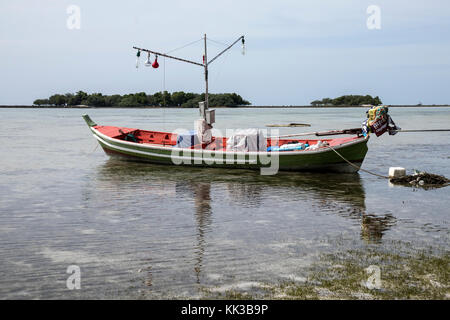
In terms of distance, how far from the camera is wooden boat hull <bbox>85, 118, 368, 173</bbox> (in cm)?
2153

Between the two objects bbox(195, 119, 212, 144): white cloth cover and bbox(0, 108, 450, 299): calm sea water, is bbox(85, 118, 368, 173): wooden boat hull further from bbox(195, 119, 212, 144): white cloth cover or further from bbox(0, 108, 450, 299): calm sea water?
bbox(195, 119, 212, 144): white cloth cover

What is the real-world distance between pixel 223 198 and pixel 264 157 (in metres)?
6.20

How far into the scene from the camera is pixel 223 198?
Result: 16.6 metres

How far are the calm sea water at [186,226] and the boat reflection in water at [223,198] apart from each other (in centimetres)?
4

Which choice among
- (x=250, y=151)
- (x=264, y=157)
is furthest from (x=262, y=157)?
(x=250, y=151)

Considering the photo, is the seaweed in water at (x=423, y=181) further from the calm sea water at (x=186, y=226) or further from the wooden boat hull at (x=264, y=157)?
the wooden boat hull at (x=264, y=157)

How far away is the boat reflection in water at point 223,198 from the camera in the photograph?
39.9ft

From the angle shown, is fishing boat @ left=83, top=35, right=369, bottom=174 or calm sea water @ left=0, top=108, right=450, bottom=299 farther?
fishing boat @ left=83, top=35, right=369, bottom=174

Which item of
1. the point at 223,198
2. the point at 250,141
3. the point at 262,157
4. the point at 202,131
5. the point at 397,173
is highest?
the point at 202,131

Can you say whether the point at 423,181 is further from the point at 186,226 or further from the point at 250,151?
the point at 186,226

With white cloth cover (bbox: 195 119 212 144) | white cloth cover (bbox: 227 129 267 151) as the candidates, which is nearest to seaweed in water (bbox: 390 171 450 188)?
white cloth cover (bbox: 227 129 267 151)

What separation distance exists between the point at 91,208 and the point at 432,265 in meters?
10.2

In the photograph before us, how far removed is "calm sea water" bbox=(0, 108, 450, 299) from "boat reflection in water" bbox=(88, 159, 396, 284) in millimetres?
38
